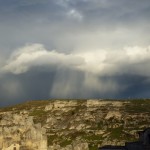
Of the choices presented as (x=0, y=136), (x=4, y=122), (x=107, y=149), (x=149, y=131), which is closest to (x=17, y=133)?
(x=0, y=136)

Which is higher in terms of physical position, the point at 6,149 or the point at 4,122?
the point at 4,122

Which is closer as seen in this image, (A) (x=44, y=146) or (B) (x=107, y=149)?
(B) (x=107, y=149)

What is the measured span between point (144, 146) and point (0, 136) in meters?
72.4

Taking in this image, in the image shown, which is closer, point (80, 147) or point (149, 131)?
point (149, 131)

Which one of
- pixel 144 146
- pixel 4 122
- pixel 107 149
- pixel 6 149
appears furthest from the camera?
pixel 4 122

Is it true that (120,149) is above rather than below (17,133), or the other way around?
below

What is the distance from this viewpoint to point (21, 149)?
155625 millimetres

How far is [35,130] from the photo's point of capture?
525 ft

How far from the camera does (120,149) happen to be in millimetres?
105375

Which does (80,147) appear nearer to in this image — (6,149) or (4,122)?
(6,149)

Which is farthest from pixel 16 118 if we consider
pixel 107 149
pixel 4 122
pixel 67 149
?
pixel 107 149

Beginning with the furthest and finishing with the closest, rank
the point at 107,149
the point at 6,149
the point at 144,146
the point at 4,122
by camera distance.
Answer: the point at 4,122, the point at 6,149, the point at 107,149, the point at 144,146

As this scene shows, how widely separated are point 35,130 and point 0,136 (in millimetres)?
12925

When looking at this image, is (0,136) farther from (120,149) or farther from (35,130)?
(120,149)
